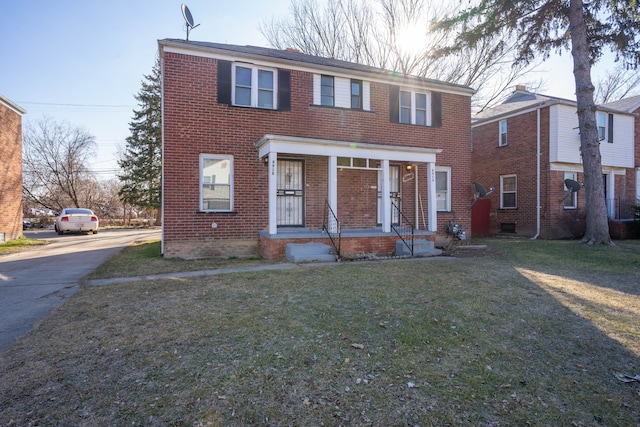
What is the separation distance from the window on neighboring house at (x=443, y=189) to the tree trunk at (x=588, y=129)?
466 centimetres

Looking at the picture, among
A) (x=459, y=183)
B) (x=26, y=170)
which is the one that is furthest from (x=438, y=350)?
(x=26, y=170)

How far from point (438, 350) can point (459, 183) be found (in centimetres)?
959

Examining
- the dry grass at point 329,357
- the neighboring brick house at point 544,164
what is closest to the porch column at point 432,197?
the dry grass at point 329,357

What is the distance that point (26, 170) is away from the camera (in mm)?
29016

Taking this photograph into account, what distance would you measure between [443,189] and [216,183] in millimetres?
7557

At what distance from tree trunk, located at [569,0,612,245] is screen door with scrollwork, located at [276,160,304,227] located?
9696 mm

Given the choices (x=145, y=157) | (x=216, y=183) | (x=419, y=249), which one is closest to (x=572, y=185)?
(x=419, y=249)

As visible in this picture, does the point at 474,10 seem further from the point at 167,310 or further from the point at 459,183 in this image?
the point at 167,310

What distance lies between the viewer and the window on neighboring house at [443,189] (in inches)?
463

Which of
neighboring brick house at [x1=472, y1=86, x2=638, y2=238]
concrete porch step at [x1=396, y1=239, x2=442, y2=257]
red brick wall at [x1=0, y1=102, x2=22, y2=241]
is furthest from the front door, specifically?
red brick wall at [x1=0, y1=102, x2=22, y2=241]

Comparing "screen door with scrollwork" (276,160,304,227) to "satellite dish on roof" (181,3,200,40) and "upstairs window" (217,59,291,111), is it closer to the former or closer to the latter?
"upstairs window" (217,59,291,111)

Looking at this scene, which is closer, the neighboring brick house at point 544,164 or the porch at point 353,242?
the porch at point 353,242

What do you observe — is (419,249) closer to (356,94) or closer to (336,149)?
(336,149)

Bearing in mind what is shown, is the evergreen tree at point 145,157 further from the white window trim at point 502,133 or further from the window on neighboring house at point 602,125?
the window on neighboring house at point 602,125
